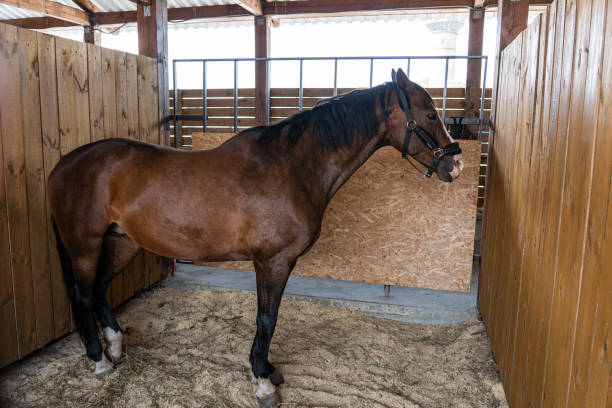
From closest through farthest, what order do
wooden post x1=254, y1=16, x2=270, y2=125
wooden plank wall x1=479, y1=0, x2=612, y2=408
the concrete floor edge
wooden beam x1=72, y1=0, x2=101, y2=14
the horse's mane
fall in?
wooden plank wall x1=479, y1=0, x2=612, y2=408 < the horse's mane < the concrete floor edge < wooden post x1=254, y1=16, x2=270, y2=125 < wooden beam x1=72, y1=0, x2=101, y2=14

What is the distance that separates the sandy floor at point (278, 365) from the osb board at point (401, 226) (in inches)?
15.1

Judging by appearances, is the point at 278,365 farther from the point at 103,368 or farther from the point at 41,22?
the point at 41,22

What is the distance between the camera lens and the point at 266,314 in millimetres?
2289

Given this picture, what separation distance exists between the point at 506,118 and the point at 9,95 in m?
2.99

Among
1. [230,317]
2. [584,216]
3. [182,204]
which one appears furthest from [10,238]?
[584,216]

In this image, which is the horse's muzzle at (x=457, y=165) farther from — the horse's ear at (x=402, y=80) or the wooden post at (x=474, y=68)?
the wooden post at (x=474, y=68)

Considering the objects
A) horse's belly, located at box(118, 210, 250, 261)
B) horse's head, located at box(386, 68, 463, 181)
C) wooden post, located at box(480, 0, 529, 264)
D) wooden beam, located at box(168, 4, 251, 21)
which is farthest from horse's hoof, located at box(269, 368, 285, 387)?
wooden beam, located at box(168, 4, 251, 21)

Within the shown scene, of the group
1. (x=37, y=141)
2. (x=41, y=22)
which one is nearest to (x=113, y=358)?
(x=37, y=141)

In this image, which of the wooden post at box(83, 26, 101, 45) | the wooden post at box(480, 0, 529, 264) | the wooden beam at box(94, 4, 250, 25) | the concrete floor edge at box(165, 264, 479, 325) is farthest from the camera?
the wooden post at box(83, 26, 101, 45)

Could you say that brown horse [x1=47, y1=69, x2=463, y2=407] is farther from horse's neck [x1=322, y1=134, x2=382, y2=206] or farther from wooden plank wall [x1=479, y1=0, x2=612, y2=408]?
wooden plank wall [x1=479, y1=0, x2=612, y2=408]

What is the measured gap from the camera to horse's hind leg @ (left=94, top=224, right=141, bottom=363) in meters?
2.64

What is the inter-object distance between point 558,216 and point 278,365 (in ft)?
6.04

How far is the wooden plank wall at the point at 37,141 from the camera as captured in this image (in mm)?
2357

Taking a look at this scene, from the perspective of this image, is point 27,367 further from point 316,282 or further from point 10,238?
point 316,282
